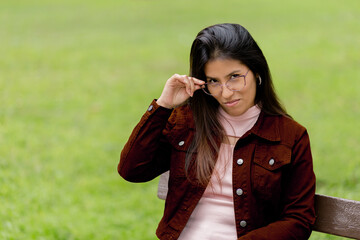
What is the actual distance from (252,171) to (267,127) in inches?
9.3

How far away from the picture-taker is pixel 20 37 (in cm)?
1470

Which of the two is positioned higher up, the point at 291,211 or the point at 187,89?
the point at 187,89

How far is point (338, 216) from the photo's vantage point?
9.56ft

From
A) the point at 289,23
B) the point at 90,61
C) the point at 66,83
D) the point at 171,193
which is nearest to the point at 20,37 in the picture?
the point at 90,61

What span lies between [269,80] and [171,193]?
2.50 ft

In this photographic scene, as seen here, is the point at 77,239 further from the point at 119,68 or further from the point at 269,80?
the point at 119,68

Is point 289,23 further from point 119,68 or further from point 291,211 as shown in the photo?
point 291,211

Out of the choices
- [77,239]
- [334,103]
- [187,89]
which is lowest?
[77,239]

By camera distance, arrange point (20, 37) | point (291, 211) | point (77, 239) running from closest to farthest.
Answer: point (291, 211) → point (77, 239) → point (20, 37)

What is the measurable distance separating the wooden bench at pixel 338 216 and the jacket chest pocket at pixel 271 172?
1.00 feet

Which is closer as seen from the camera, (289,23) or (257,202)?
(257,202)

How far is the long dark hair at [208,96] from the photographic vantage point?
9.29ft

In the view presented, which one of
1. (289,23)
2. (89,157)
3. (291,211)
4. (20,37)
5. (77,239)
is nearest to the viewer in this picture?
(291,211)

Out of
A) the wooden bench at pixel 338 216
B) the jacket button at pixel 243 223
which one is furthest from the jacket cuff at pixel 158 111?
the wooden bench at pixel 338 216
